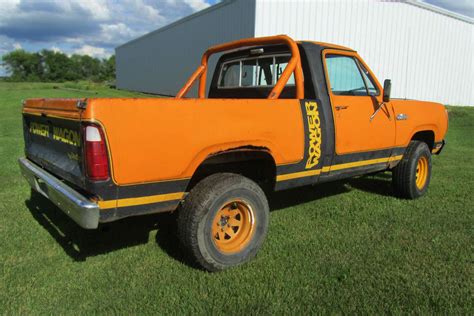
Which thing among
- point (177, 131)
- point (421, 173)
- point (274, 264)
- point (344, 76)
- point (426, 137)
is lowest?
point (274, 264)

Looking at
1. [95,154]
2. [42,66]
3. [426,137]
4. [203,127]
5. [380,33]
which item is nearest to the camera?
[95,154]

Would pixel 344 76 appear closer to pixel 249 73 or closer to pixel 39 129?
pixel 249 73

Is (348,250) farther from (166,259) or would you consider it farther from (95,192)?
(95,192)

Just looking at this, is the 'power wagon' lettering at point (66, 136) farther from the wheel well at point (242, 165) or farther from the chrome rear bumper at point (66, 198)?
the wheel well at point (242, 165)

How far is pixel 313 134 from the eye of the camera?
148 inches

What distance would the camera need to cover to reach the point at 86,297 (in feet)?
9.52

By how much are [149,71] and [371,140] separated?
32742mm

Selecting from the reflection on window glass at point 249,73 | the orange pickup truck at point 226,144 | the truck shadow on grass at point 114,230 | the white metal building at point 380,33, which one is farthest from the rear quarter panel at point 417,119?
the white metal building at point 380,33

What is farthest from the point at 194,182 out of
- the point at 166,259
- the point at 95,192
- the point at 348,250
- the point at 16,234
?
the point at 16,234

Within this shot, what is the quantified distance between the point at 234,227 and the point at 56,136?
1679mm

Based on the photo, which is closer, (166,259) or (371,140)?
(166,259)

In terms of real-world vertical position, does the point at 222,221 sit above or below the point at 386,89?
below

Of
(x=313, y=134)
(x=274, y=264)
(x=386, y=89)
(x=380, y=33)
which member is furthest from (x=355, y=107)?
(x=380, y=33)

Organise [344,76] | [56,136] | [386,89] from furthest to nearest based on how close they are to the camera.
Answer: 1. [344,76]
2. [386,89]
3. [56,136]
